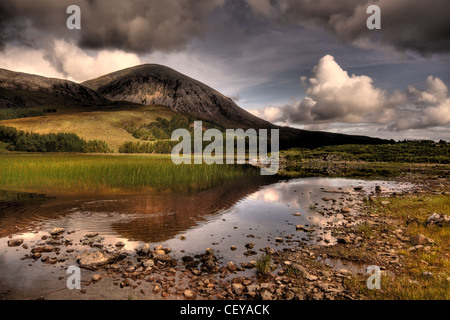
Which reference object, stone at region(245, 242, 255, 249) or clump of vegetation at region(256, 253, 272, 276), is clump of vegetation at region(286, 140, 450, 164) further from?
clump of vegetation at region(256, 253, 272, 276)

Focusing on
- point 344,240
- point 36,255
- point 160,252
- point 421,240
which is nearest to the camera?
point 36,255

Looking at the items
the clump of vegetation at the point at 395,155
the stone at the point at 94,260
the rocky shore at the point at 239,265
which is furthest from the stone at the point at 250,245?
the clump of vegetation at the point at 395,155

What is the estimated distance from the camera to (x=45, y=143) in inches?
5172

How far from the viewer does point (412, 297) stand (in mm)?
7551

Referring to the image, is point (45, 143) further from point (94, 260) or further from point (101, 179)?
point (94, 260)

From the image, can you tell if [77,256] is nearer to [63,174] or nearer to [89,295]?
[89,295]

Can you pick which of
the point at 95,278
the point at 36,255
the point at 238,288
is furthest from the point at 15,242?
the point at 238,288

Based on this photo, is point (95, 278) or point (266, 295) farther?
point (95, 278)

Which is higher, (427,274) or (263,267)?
(427,274)

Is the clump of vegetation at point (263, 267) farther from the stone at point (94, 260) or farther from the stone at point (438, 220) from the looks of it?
the stone at point (438, 220)

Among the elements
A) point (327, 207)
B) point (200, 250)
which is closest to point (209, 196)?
point (327, 207)

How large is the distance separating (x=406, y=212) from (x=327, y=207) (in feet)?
19.3

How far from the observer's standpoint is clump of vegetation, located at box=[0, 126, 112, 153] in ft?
421

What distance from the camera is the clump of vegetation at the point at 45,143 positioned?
5048 inches
